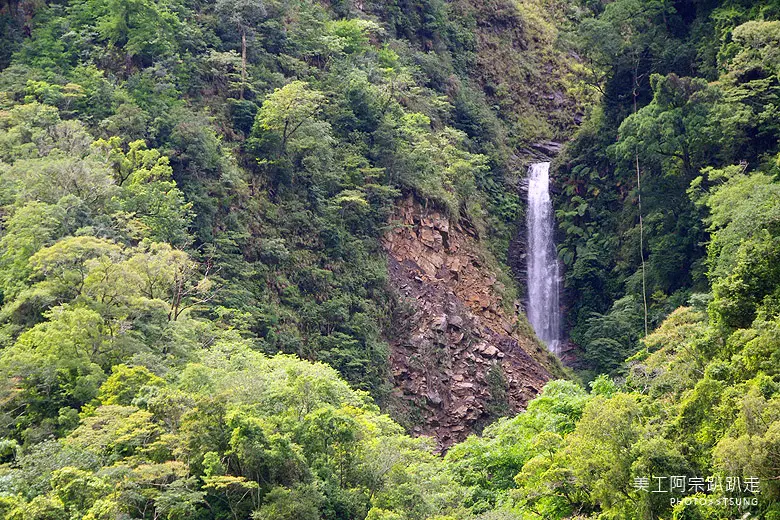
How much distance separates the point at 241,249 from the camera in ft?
107

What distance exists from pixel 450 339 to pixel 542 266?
339 inches

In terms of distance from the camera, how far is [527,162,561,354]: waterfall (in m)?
41.5

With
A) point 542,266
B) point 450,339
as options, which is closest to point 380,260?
point 450,339

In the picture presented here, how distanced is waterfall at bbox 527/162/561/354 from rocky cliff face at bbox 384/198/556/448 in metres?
2.44

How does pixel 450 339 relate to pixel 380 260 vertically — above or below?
below

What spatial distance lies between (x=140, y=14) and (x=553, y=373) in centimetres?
1866

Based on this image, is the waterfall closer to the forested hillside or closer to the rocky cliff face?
the forested hillside

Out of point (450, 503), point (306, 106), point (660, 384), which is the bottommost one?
point (450, 503)

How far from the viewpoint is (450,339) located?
35.5 meters

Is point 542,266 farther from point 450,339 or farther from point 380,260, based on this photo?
point 380,260

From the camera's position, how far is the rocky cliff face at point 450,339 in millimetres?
34062

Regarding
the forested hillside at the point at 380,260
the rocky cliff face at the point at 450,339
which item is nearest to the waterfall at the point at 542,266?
the forested hillside at the point at 380,260

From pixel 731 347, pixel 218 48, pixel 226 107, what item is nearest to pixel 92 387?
pixel 731 347

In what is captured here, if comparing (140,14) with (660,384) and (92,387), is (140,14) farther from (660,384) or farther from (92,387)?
(660,384)
